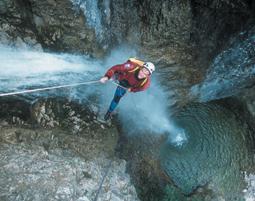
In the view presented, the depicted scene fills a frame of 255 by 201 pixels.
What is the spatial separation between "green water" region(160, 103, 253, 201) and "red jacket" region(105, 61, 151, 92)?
3.39 m

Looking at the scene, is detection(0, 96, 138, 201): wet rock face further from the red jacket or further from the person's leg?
the red jacket

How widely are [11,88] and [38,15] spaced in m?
1.83

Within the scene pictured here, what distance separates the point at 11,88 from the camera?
8766 mm

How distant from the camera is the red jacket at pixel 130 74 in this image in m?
8.39

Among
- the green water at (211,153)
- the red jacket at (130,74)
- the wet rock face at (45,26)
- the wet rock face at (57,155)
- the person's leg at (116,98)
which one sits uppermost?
the wet rock face at (45,26)

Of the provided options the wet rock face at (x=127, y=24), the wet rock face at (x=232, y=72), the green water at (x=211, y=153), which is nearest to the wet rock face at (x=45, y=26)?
the wet rock face at (x=127, y=24)

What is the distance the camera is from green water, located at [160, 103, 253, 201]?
1125 cm

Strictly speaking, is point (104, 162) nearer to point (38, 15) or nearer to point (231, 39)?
point (38, 15)

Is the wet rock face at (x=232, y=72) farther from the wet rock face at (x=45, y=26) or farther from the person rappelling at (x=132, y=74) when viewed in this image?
the wet rock face at (x=45, y=26)

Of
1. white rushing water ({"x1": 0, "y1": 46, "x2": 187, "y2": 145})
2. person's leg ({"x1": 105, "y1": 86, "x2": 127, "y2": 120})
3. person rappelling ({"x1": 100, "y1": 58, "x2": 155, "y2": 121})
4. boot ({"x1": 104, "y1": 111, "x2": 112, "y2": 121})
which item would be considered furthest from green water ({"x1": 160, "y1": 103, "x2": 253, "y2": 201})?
person rappelling ({"x1": 100, "y1": 58, "x2": 155, "y2": 121})

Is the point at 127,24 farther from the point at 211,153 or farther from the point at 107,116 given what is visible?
the point at 211,153

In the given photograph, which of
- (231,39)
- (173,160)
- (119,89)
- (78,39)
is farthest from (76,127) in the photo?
(231,39)

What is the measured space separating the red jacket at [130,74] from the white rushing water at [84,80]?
4.99 feet

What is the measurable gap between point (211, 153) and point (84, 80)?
4863 millimetres
